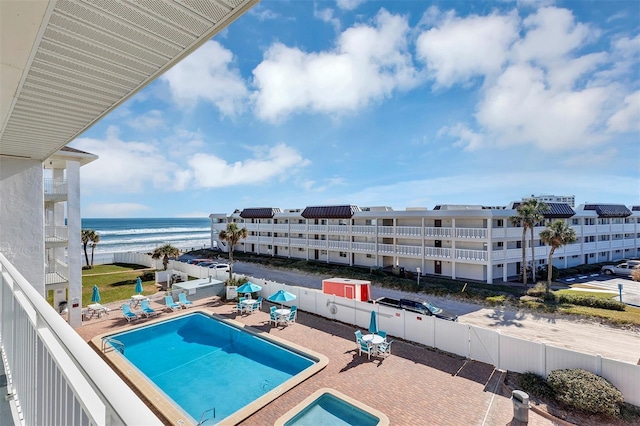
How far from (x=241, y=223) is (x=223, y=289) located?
28642 millimetres

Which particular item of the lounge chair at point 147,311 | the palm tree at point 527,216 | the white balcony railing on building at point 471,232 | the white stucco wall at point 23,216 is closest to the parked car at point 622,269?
the palm tree at point 527,216

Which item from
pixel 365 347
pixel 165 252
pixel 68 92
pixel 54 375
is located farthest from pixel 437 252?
pixel 54 375

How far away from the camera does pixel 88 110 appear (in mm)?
5055

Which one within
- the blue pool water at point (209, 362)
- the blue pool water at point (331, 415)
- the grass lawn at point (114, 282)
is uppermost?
the grass lawn at point (114, 282)

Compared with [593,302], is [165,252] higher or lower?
higher

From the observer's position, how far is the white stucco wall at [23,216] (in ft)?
27.8

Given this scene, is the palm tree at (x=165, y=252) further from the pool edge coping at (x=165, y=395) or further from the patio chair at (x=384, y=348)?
the patio chair at (x=384, y=348)

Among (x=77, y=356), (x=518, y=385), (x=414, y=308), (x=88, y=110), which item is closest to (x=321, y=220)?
(x=414, y=308)

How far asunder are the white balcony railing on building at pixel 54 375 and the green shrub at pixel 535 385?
46.1 feet

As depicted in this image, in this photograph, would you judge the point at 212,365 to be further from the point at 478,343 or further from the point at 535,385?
the point at 535,385

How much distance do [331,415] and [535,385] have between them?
24.9ft

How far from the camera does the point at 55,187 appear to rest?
18.0 m

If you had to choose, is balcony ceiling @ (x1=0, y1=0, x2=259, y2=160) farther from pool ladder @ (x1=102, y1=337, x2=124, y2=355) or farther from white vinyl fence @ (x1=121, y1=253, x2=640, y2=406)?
white vinyl fence @ (x1=121, y1=253, x2=640, y2=406)

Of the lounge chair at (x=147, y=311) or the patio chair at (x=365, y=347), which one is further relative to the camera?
the lounge chair at (x=147, y=311)
